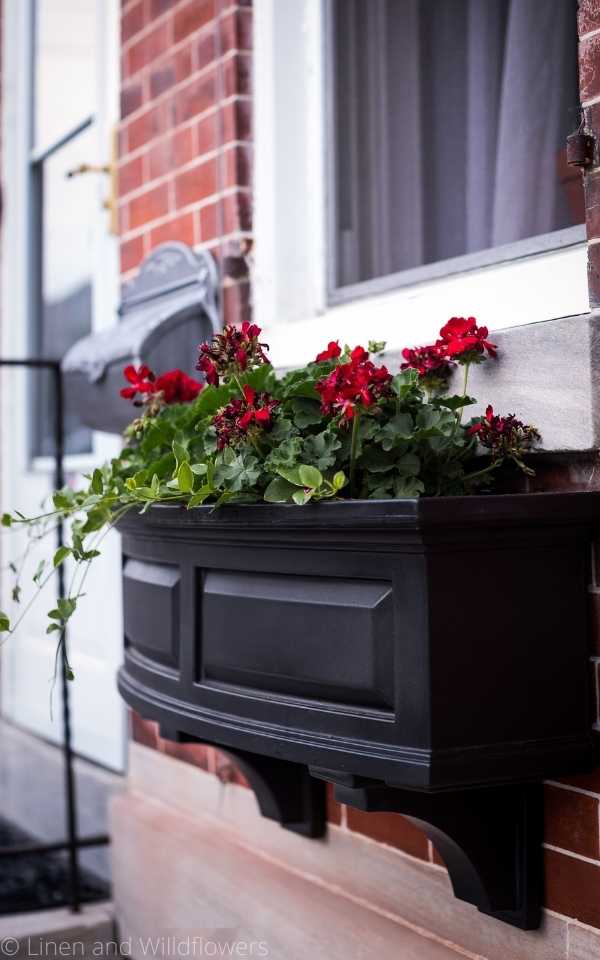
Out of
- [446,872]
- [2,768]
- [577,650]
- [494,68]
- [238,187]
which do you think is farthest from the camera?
[2,768]

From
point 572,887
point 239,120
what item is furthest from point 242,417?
point 239,120

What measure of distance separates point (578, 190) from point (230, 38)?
2.85 feet

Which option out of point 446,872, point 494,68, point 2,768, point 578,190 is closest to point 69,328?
point 2,768

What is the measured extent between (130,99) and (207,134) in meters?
0.44

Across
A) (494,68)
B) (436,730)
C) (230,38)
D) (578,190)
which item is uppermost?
(230,38)

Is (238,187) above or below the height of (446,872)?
above

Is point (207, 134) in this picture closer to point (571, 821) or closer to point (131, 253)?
point (131, 253)

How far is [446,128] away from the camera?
211cm

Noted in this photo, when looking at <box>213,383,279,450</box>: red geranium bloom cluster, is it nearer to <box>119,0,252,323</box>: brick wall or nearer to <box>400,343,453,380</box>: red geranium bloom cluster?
<box>400,343,453,380</box>: red geranium bloom cluster

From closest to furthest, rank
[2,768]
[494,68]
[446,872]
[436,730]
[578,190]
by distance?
[436,730]
[446,872]
[578,190]
[494,68]
[2,768]

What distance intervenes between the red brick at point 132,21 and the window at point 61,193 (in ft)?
2.33

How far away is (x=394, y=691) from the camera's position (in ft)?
4.11

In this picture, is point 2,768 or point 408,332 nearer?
point 408,332

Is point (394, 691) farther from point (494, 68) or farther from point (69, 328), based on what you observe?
point (69, 328)
